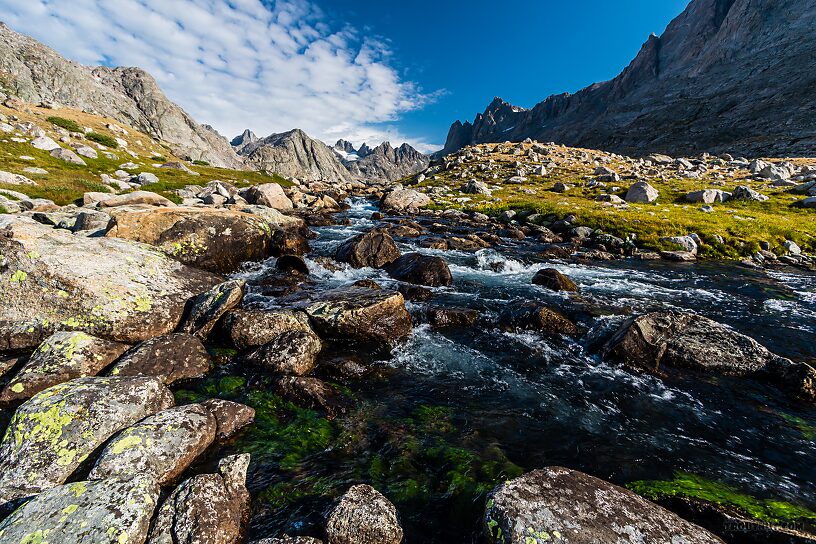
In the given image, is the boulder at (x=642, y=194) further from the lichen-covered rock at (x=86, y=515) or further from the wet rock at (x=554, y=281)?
the lichen-covered rock at (x=86, y=515)

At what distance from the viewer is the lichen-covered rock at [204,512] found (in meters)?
4.86

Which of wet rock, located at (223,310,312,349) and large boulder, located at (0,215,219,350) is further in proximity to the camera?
wet rock, located at (223,310,312,349)

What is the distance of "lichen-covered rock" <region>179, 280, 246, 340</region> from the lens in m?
11.5

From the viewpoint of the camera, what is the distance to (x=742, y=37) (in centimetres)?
15588

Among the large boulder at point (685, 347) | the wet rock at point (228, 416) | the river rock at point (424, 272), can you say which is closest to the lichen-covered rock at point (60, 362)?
the wet rock at point (228, 416)

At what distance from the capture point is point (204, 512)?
16.9 feet

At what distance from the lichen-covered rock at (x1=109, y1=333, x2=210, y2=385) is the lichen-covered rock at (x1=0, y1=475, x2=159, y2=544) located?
3987mm

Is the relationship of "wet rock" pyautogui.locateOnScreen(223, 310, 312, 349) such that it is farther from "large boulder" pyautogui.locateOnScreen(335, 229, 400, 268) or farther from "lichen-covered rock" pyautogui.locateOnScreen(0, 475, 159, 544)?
"large boulder" pyautogui.locateOnScreen(335, 229, 400, 268)

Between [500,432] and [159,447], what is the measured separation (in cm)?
729

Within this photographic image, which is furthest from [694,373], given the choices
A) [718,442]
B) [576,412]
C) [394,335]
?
[394,335]

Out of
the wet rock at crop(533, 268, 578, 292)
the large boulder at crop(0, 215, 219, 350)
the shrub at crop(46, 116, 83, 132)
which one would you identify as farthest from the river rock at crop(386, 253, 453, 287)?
the shrub at crop(46, 116, 83, 132)

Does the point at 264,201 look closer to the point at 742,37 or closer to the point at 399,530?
the point at 399,530

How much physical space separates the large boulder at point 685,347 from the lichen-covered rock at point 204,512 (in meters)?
11.5

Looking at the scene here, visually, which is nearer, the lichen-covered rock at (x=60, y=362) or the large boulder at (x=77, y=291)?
the lichen-covered rock at (x=60, y=362)
